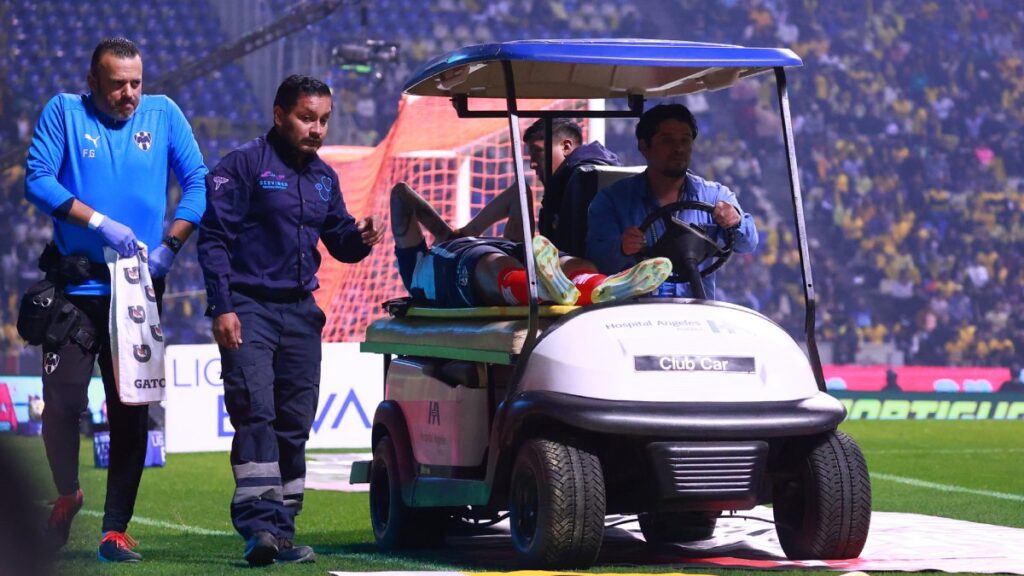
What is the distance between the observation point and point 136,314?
5.63 metres

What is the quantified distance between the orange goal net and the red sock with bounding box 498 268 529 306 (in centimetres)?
935

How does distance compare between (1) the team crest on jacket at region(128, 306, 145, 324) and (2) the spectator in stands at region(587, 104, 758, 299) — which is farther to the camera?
(2) the spectator in stands at region(587, 104, 758, 299)

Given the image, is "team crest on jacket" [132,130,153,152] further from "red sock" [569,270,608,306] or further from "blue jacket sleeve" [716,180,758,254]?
"blue jacket sleeve" [716,180,758,254]

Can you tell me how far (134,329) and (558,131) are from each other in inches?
111

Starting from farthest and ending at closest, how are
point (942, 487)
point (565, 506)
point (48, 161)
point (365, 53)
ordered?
point (365, 53)
point (942, 487)
point (48, 161)
point (565, 506)

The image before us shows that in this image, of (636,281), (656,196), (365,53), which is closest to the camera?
(636,281)

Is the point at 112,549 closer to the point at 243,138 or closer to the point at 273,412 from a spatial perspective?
the point at 273,412

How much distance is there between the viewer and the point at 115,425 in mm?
5883

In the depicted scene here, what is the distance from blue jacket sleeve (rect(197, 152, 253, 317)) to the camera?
5.55 metres

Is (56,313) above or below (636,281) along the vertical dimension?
below

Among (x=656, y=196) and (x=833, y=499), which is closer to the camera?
(x=833, y=499)

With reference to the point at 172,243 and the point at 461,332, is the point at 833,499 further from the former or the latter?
the point at 172,243

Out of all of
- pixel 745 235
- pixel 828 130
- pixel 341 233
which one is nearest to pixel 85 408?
pixel 341 233

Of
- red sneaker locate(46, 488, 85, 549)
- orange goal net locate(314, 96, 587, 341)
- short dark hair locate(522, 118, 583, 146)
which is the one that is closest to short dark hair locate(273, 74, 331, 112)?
short dark hair locate(522, 118, 583, 146)
